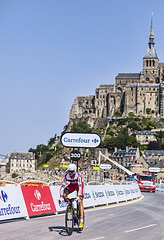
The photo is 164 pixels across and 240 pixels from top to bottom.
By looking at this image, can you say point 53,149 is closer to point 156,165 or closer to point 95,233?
point 156,165

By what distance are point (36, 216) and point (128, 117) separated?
470ft

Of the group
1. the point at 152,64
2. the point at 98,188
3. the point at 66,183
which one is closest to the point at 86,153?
the point at 152,64

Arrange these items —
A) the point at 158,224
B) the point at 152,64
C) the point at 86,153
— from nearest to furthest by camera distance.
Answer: the point at 158,224, the point at 86,153, the point at 152,64

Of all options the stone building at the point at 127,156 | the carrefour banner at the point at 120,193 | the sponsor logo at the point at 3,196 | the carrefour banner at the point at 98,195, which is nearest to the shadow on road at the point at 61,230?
the sponsor logo at the point at 3,196

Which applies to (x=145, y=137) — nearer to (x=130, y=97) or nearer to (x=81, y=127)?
(x=130, y=97)

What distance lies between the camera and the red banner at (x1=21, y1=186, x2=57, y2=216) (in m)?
17.2

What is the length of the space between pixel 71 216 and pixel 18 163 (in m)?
145

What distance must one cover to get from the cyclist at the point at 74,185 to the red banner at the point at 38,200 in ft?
12.1

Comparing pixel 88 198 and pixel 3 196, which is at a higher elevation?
pixel 3 196

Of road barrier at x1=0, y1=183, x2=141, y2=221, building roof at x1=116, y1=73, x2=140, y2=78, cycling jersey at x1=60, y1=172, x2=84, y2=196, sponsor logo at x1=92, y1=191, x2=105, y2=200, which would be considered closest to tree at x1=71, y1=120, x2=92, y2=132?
building roof at x1=116, y1=73, x2=140, y2=78

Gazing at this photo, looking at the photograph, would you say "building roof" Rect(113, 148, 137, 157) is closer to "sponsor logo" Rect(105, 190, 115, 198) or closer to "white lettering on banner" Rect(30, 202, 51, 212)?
"sponsor logo" Rect(105, 190, 115, 198)

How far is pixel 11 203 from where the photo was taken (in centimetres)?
1622

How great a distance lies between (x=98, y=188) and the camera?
24281mm

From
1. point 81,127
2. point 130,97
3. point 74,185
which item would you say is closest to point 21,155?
point 81,127
